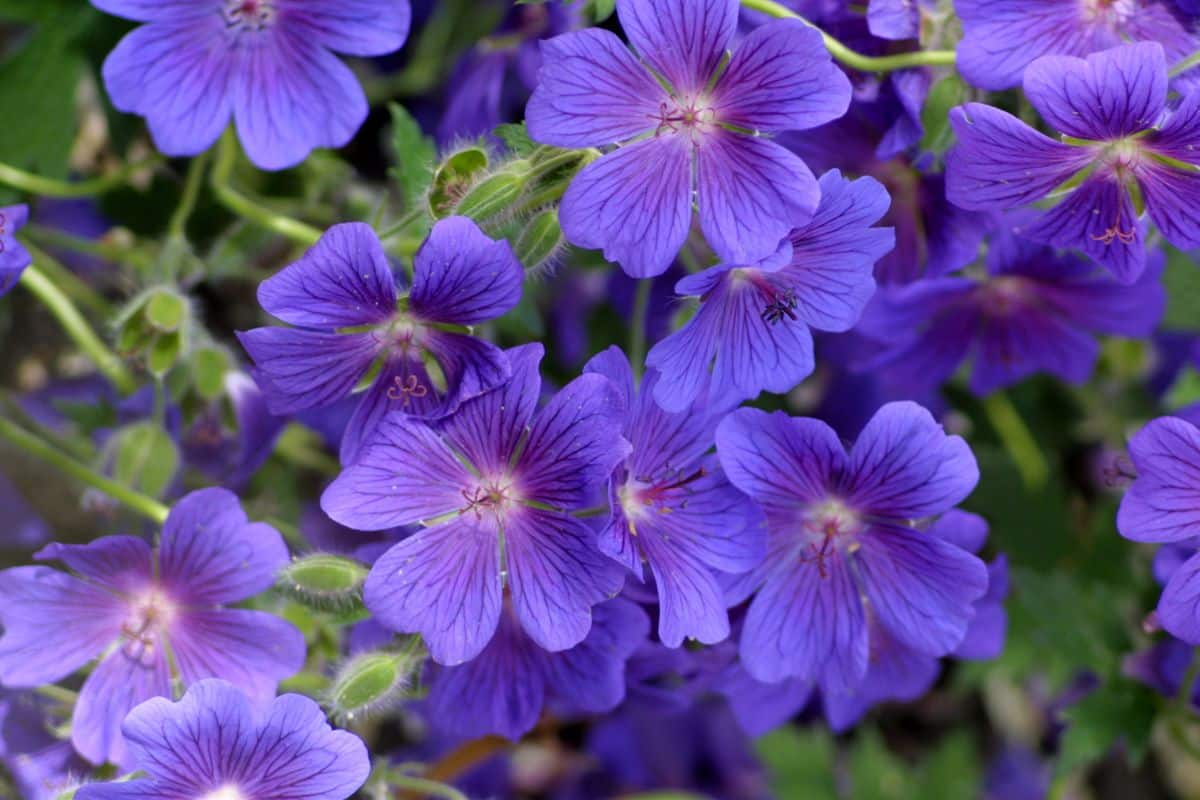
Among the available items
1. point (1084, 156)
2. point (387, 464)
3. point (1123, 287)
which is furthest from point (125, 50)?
point (1123, 287)

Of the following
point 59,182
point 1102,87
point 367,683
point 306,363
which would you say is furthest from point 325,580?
point 1102,87

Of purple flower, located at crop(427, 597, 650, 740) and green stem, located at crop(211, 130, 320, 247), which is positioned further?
green stem, located at crop(211, 130, 320, 247)

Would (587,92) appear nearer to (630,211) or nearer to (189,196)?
(630,211)

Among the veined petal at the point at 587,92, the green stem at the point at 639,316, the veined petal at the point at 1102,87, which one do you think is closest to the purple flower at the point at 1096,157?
the veined petal at the point at 1102,87

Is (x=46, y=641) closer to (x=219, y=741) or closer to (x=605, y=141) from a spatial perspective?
(x=219, y=741)

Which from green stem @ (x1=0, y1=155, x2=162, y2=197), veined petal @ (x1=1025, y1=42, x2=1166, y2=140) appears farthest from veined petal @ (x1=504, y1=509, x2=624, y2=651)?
green stem @ (x1=0, y1=155, x2=162, y2=197)

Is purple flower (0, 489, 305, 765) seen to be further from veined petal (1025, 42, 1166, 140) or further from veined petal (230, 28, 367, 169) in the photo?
veined petal (1025, 42, 1166, 140)
